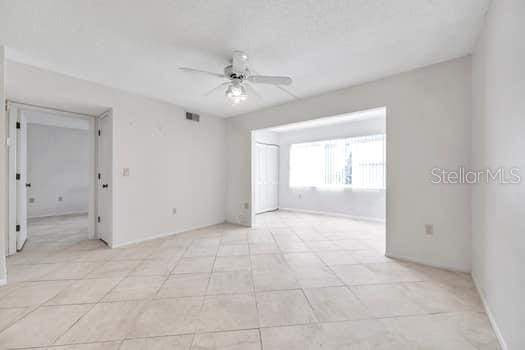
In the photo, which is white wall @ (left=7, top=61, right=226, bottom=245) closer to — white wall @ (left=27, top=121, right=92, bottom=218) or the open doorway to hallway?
the open doorway to hallway

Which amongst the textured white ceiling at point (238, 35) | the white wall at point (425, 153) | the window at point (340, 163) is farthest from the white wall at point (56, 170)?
the white wall at point (425, 153)

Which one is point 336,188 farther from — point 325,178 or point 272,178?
point 272,178

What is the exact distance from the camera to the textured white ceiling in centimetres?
163

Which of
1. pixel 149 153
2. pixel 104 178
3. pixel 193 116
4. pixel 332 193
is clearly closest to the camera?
pixel 104 178

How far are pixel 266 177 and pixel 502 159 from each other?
5.16 meters

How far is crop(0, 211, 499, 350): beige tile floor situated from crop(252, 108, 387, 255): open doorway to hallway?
113cm

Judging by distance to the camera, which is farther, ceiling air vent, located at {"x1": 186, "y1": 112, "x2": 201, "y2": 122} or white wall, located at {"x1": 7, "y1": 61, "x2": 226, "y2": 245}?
ceiling air vent, located at {"x1": 186, "y1": 112, "x2": 201, "y2": 122}

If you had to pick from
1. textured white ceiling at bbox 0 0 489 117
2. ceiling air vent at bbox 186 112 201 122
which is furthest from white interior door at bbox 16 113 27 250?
ceiling air vent at bbox 186 112 201 122

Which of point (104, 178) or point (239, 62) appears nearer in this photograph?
point (239, 62)

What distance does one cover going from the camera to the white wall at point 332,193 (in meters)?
4.99

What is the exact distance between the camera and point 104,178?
356cm

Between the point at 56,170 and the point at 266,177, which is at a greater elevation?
the point at 56,170

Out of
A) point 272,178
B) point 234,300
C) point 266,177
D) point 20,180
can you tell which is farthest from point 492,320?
point 20,180

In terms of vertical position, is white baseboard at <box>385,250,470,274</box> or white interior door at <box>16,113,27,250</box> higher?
white interior door at <box>16,113,27,250</box>
